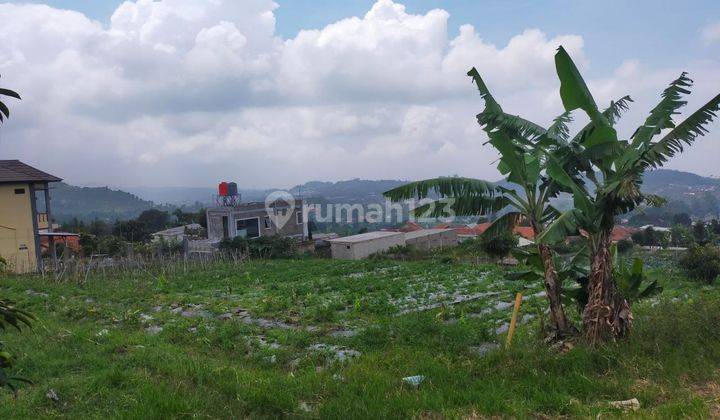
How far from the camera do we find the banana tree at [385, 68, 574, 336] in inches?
244

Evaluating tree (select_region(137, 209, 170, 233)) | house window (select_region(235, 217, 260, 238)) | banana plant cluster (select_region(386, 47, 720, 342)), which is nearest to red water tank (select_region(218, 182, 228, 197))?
house window (select_region(235, 217, 260, 238))

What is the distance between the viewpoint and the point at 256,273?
1909 cm

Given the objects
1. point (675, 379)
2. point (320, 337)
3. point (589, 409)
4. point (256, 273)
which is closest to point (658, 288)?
point (675, 379)

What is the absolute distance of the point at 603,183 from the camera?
6.30m

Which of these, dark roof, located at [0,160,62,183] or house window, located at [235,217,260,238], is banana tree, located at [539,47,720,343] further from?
house window, located at [235,217,260,238]

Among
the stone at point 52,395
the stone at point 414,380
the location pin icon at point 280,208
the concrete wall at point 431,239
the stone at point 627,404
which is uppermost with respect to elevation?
the location pin icon at point 280,208

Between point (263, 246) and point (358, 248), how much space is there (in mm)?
5674

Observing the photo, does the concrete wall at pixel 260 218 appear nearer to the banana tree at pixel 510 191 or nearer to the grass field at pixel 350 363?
the grass field at pixel 350 363

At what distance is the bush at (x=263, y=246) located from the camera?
92.5ft

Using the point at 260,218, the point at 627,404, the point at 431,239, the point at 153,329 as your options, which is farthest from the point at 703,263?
the point at 260,218

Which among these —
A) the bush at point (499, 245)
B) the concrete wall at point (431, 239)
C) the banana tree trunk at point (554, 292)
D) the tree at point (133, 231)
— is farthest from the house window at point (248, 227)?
the banana tree trunk at point (554, 292)

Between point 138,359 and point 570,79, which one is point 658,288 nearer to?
point 570,79

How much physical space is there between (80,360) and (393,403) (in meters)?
4.47

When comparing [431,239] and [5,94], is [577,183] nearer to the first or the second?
[5,94]
